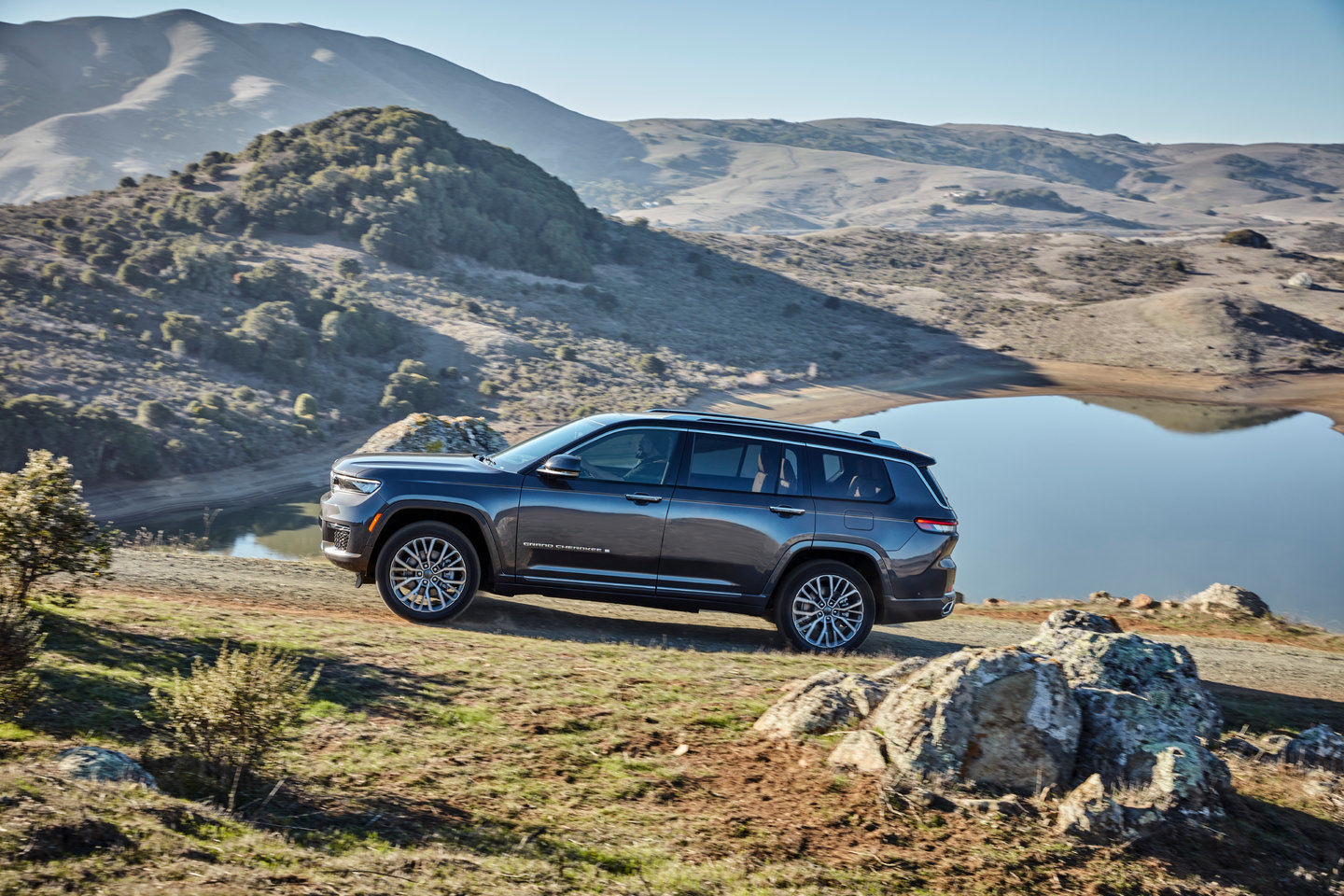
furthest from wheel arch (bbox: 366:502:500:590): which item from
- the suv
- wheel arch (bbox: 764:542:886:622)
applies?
wheel arch (bbox: 764:542:886:622)

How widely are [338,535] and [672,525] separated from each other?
286cm

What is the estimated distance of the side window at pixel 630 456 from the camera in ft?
27.2

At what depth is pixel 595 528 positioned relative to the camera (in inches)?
321

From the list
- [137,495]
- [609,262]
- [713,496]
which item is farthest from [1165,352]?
[713,496]

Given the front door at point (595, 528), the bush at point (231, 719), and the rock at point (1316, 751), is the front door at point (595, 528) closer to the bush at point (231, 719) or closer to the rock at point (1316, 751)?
the bush at point (231, 719)

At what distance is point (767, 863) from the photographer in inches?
175

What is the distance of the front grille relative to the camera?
8.31 metres

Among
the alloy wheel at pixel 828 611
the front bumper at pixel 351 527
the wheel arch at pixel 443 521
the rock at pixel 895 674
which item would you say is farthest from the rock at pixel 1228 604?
the front bumper at pixel 351 527

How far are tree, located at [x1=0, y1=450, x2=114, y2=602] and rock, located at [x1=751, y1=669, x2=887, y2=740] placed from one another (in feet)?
14.9

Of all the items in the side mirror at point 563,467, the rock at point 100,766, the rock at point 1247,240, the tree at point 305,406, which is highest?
the rock at point 1247,240

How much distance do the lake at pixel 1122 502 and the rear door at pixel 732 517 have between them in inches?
726

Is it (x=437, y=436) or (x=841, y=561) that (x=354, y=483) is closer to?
(x=841, y=561)

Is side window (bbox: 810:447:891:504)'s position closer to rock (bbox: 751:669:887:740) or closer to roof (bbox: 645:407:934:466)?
roof (bbox: 645:407:934:466)

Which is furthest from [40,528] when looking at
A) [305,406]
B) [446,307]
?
[446,307]
